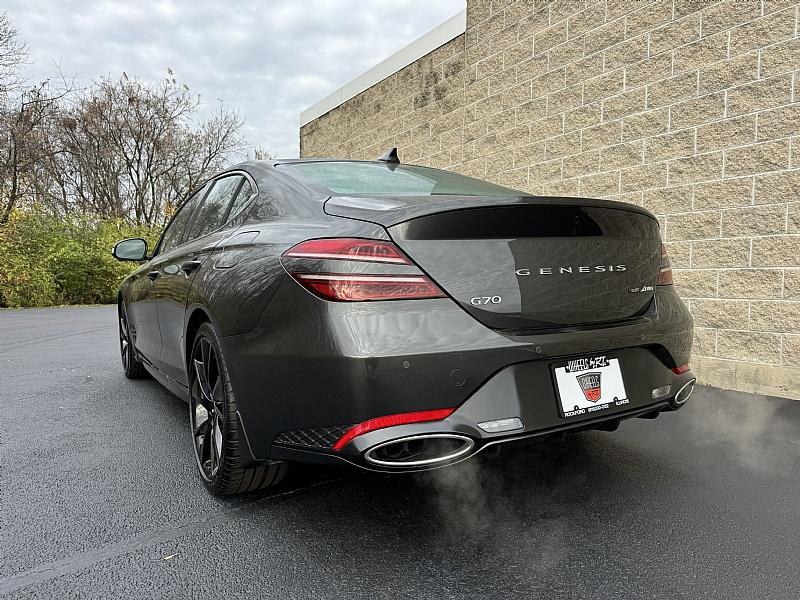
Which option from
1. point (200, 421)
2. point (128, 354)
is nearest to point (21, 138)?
point (128, 354)

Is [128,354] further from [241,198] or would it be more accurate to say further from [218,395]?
[218,395]

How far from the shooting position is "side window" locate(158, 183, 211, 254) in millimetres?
3730

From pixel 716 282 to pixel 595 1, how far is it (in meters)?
2.58


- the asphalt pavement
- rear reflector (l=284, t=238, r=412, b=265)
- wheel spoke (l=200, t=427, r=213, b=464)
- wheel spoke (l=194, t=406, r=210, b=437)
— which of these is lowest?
the asphalt pavement

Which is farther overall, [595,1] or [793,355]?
[595,1]

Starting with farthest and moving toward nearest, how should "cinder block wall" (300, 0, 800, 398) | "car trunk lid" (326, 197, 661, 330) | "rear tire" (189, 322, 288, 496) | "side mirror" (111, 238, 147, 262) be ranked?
"side mirror" (111, 238, 147, 262)
"cinder block wall" (300, 0, 800, 398)
"rear tire" (189, 322, 288, 496)
"car trunk lid" (326, 197, 661, 330)

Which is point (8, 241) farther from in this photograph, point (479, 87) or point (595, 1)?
point (595, 1)

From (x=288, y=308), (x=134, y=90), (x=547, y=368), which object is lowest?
(x=547, y=368)

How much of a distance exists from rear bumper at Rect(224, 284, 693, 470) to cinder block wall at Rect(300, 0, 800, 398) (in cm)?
259

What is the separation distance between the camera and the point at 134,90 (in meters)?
25.6

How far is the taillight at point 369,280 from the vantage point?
1.90 metres

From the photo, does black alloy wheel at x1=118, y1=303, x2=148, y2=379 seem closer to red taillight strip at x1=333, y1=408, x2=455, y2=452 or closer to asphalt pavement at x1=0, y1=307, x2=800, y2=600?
asphalt pavement at x1=0, y1=307, x2=800, y2=600

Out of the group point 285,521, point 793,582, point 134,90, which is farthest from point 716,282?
point 134,90

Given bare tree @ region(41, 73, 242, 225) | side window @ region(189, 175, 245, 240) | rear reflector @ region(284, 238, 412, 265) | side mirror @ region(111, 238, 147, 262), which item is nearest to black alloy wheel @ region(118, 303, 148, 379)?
side mirror @ region(111, 238, 147, 262)
